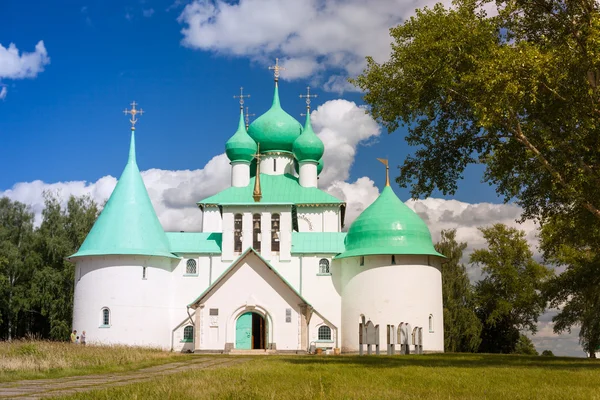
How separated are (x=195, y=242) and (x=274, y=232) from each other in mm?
4164

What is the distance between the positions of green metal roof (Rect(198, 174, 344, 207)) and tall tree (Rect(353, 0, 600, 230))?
19.3 metres

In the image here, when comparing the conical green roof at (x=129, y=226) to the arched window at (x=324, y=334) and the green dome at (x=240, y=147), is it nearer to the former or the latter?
the green dome at (x=240, y=147)

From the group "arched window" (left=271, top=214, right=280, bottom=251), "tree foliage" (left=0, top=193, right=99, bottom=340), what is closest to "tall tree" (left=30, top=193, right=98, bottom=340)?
"tree foliage" (left=0, top=193, right=99, bottom=340)

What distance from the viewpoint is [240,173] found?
40594 millimetres

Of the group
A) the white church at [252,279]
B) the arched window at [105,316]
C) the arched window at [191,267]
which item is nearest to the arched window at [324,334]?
the white church at [252,279]

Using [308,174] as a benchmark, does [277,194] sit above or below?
below

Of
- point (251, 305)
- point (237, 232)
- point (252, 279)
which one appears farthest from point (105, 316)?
point (237, 232)

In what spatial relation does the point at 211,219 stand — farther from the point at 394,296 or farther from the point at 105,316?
the point at 394,296

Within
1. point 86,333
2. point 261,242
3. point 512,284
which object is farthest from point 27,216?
point 512,284

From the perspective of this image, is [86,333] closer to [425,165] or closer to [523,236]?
[425,165]

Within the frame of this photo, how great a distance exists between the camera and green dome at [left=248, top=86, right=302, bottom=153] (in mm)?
41688

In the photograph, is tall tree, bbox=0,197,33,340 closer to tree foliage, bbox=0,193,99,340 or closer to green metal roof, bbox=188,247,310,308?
tree foliage, bbox=0,193,99,340

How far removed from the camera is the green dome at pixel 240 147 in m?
40.8

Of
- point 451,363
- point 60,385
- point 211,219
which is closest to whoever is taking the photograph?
point 60,385
